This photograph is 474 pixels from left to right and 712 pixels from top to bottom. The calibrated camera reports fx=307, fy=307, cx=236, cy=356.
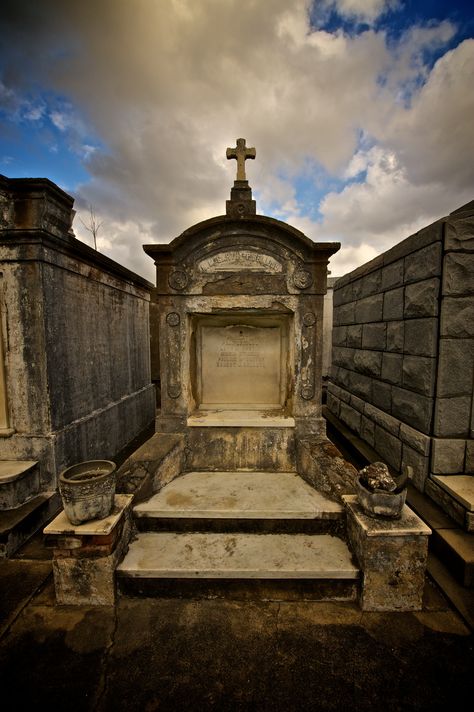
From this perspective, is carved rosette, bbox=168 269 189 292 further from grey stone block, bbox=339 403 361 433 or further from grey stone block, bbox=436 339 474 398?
grey stone block, bbox=339 403 361 433

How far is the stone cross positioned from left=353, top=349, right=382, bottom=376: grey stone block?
335 cm

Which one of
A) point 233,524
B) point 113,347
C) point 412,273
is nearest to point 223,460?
point 233,524

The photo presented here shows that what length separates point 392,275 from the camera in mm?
4445

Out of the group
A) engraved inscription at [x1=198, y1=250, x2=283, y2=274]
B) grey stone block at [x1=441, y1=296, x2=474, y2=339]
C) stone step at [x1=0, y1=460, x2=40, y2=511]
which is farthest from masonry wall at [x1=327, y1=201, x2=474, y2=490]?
stone step at [x1=0, y1=460, x2=40, y2=511]

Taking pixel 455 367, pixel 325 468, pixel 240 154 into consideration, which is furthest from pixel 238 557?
pixel 240 154

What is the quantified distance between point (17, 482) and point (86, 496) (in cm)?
150

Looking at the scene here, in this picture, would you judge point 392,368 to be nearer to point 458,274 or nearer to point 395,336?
point 395,336

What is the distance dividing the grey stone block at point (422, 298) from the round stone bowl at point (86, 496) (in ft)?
12.2

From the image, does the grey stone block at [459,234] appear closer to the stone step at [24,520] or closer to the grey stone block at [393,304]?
the grey stone block at [393,304]

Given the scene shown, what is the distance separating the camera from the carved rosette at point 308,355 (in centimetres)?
401

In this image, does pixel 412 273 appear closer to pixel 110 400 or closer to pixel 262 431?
pixel 262 431

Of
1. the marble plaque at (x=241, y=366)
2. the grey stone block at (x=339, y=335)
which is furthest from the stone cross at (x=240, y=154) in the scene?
the grey stone block at (x=339, y=335)

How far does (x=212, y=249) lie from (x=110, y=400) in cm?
328

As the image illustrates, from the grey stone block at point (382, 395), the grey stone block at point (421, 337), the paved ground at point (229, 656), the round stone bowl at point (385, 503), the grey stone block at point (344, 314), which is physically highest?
the grey stone block at point (344, 314)
